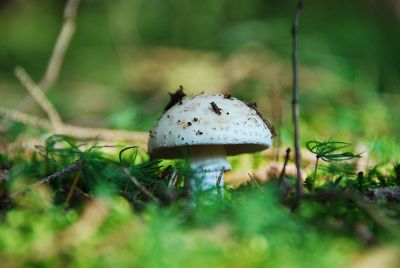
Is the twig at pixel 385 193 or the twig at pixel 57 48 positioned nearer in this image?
the twig at pixel 385 193

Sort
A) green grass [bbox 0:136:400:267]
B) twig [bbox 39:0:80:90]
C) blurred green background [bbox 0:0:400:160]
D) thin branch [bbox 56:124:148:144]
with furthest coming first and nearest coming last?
blurred green background [bbox 0:0:400:160] < twig [bbox 39:0:80:90] < thin branch [bbox 56:124:148:144] < green grass [bbox 0:136:400:267]

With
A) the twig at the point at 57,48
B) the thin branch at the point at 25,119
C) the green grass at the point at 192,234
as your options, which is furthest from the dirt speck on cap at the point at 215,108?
the twig at the point at 57,48

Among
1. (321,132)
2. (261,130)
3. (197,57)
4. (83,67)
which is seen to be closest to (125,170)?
(261,130)

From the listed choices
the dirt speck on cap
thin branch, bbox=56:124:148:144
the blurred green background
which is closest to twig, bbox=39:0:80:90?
the blurred green background

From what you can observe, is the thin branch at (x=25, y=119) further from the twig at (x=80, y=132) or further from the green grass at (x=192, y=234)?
the green grass at (x=192, y=234)

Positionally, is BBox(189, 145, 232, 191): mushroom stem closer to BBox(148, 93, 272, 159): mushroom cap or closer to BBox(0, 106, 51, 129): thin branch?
BBox(148, 93, 272, 159): mushroom cap

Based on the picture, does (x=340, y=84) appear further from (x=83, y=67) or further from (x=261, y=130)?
(x=83, y=67)

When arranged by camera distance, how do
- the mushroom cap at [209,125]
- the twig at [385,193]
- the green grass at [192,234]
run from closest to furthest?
the green grass at [192,234] < the twig at [385,193] < the mushroom cap at [209,125]
